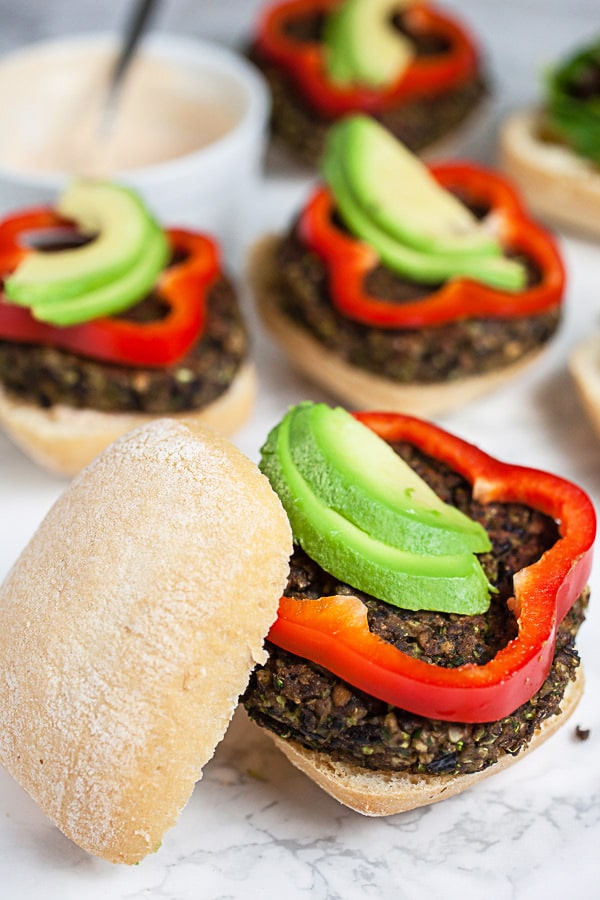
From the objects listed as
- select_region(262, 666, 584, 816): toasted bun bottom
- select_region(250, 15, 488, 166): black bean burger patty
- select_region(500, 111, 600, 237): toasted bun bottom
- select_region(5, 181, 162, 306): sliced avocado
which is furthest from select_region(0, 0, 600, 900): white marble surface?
select_region(250, 15, 488, 166): black bean burger patty

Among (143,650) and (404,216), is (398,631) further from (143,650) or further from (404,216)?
(404,216)

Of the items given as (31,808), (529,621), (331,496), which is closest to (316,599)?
(331,496)

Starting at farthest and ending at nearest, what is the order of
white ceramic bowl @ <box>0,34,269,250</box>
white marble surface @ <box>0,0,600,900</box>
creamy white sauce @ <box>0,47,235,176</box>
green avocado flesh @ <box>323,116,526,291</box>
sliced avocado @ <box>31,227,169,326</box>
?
1. creamy white sauce @ <box>0,47,235,176</box>
2. white ceramic bowl @ <box>0,34,269,250</box>
3. green avocado flesh @ <box>323,116,526,291</box>
4. sliced avocado @ <box>31,227,169,326</box>
5. white marble surface @ <box>0,0,600,900</box>

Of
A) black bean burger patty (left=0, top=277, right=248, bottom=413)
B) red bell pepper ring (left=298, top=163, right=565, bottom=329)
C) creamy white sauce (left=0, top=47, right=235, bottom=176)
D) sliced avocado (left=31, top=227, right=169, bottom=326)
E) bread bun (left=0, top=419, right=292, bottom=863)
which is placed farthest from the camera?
creamy white sauce (left=0, top=47, right=235, bottom=176)

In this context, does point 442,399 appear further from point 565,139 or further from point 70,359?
point 565,139

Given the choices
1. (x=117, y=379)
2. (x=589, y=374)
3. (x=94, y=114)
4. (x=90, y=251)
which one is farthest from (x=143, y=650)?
(x=94, y=114)

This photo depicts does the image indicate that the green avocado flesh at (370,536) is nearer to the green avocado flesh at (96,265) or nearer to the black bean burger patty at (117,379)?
the black bean burger patty at (117,379)

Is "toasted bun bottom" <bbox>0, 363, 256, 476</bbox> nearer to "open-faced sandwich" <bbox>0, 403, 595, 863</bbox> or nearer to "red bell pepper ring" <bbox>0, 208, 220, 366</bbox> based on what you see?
"red bell pepper ring" <bbox>0, 208, 220, 366</bbox>
